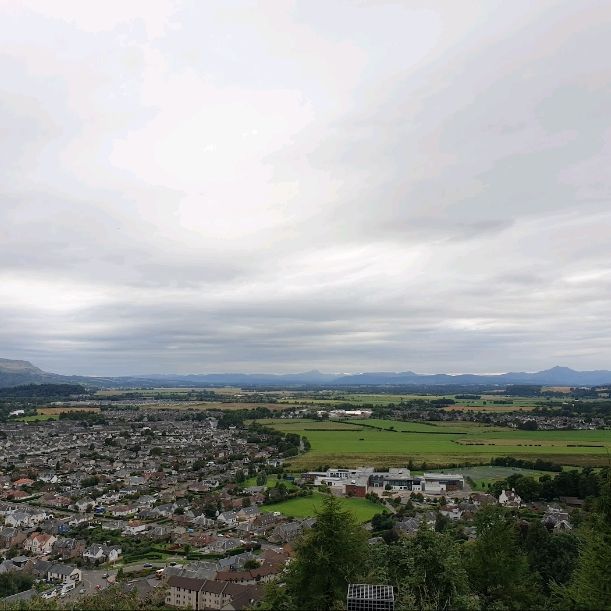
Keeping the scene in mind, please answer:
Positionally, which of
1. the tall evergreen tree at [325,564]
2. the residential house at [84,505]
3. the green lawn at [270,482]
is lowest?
the residential house at [84,505]

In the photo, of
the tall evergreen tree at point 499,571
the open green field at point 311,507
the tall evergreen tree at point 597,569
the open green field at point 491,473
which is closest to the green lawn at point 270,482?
the open green field at point 311,507

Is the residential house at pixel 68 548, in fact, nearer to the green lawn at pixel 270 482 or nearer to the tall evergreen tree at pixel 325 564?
the green lawn at pixel 270 482

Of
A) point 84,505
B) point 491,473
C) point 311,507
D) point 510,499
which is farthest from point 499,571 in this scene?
point 491,473

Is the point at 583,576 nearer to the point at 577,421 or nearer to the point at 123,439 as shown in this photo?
the point at 123,439

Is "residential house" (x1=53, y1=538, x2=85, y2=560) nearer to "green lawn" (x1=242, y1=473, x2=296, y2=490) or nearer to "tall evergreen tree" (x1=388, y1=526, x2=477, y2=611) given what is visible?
"green lawn" (x1=242, y1=473, x2=296, y2=490)

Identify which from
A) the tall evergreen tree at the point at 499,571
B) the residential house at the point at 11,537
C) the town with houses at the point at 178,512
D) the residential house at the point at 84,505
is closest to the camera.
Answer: the tall evergreen tree at the point at 499,571

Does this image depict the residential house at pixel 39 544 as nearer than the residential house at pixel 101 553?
No

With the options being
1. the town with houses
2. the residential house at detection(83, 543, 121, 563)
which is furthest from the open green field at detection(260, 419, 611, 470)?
the residential house at detection(83, 543, 121, 563)
